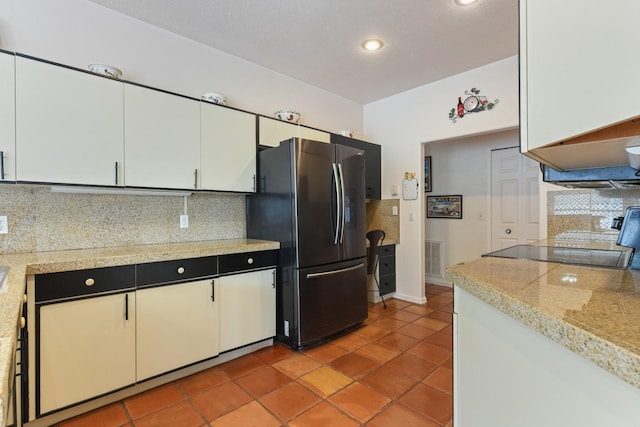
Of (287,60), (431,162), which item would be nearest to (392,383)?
(287,60)

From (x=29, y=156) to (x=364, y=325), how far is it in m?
2.89

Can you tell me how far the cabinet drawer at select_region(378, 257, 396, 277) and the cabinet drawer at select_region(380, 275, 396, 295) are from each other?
0.06 meters

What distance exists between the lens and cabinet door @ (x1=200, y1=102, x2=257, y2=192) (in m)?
2.45

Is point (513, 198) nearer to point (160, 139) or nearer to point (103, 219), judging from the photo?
point (160, 139)

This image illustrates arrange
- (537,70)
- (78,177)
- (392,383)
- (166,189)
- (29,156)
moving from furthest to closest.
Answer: (166,189) < (392,383) < (78,177) < (29,156) < (537,70)

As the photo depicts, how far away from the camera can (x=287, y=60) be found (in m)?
3.03

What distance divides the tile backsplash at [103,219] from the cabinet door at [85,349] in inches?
24.0

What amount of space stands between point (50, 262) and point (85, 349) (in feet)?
1.74

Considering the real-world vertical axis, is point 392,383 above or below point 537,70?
below

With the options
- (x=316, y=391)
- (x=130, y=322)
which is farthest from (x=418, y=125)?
(x=130, y=322)

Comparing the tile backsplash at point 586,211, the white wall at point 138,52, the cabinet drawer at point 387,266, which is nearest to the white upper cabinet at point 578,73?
the tile backsplash at point 586,211

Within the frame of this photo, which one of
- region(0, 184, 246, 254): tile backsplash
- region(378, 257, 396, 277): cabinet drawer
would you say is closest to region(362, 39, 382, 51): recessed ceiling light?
region(0, 184, 246, 254): tile backsplash

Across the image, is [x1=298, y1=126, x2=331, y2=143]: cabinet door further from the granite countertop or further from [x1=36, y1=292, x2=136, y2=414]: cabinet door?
[x1=36, y1=292, x2=136, y2=414]: cabinet door

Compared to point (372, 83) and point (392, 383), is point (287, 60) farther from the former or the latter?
point (392, 383)
